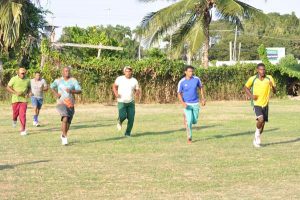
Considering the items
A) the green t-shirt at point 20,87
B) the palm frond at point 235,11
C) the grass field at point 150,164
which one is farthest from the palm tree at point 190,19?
the green t-shirt at point 20,87

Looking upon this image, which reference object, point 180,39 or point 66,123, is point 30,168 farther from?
point 180,39

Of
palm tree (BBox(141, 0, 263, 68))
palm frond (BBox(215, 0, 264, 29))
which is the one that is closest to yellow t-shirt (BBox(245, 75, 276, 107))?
palm frond (BBox(215, 0, 264, 29))

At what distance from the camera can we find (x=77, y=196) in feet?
25.9

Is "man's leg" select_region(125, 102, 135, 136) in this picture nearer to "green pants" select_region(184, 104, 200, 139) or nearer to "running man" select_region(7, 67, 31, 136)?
"green pants" select_region(184, 104, 200, 139)

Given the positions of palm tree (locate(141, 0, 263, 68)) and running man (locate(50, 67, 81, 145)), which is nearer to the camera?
running man (locate(50, 67, 81, 145))

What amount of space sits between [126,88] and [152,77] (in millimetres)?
17520

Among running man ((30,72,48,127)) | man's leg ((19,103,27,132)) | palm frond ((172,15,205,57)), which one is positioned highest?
palm frond ((172,15,205,57))

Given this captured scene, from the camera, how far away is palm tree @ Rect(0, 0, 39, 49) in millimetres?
31237

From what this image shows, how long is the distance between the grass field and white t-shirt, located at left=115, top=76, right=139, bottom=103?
954 mm

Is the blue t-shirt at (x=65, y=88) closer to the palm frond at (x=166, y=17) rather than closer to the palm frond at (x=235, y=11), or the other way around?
the palm frond at (x=235, y=11)

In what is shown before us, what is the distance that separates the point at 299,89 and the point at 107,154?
2990 cm

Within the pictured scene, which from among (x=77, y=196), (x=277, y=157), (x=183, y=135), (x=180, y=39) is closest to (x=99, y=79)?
(x=180, y=39)

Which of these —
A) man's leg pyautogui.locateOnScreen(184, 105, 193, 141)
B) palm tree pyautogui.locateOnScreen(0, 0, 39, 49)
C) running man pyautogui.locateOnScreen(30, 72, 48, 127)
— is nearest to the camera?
man's leg pyautogui.locateOnScreen(184, 105, 193, 141)

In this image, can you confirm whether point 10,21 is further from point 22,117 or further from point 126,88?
point 126,88
